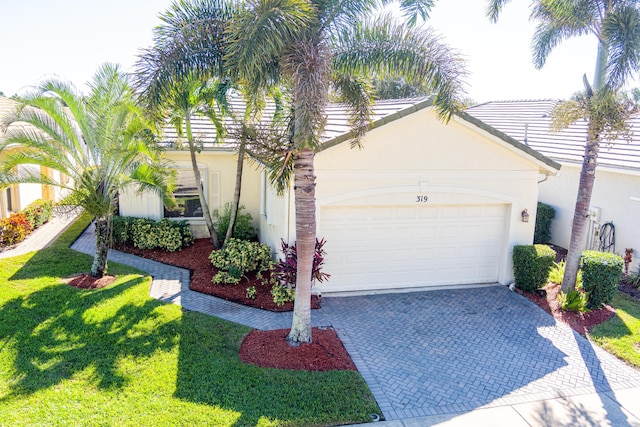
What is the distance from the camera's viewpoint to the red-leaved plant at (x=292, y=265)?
10336mm

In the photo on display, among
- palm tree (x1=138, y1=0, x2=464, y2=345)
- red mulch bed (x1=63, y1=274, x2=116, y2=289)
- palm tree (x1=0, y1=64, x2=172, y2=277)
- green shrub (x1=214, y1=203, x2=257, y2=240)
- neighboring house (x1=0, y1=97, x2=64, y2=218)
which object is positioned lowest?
A: red mulch bed (x1=63, y1=274, x2=116, y2=289)

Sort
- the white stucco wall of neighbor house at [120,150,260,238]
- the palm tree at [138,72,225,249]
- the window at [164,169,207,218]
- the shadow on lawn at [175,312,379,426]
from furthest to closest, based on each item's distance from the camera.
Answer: the window at [164,169,207,218]
the white stucco wall of neighbor house at [120,150,260,238]
the palm tree at [138,72,225,249]
the shadow on lawn at [175,312,379,426]

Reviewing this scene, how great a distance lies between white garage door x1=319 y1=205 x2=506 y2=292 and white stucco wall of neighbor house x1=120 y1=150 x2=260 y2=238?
5123mm

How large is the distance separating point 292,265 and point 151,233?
19.7 feet

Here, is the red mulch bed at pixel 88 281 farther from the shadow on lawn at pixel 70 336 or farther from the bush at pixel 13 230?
the bush at pixel 13 230

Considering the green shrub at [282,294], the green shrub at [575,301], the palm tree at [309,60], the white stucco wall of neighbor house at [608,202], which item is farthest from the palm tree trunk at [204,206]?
the white stucco wall of neighbor house at [608,202]

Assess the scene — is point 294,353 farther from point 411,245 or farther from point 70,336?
point 411,245

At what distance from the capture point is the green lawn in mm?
6414

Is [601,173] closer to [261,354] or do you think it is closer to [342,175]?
[342,175]

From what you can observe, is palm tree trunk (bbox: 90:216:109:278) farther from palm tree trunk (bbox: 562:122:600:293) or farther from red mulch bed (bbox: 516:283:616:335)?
palm tree trunk (bbox: 562:122:600:293)

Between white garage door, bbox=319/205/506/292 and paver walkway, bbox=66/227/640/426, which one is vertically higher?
white garage door, bbox=319/205/506/292

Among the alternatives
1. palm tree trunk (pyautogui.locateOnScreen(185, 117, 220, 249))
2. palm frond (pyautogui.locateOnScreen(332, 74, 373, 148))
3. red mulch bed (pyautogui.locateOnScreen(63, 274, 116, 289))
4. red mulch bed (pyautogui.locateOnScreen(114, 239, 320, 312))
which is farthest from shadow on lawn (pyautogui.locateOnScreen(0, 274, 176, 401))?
palm frond (pyautogui.locateOnScreen(332, 74, 373, 148))

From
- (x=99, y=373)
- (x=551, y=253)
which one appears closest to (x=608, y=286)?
(x=551, y=253)

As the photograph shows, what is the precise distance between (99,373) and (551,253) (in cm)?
1026
